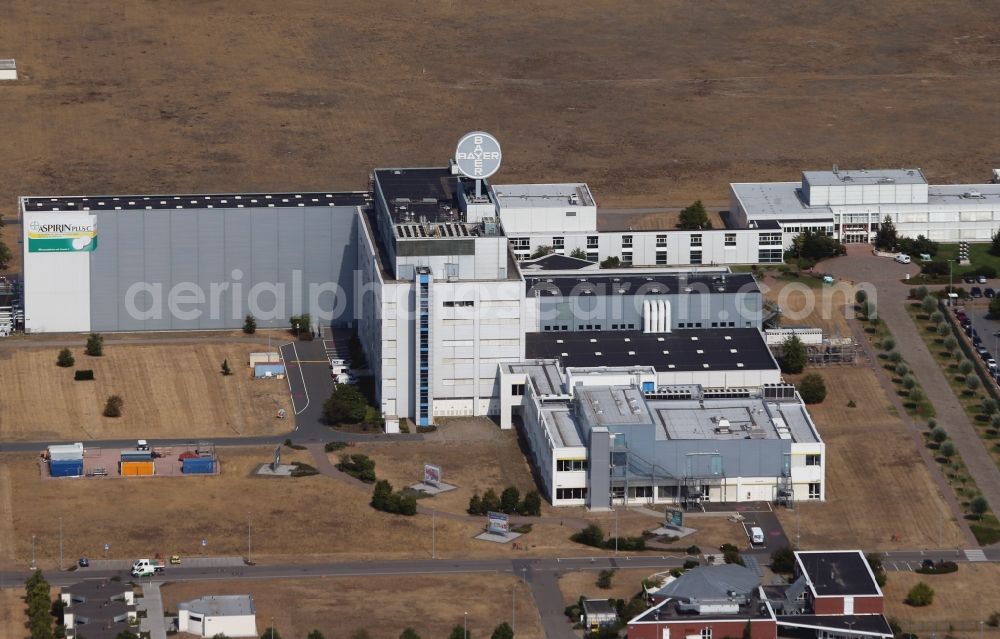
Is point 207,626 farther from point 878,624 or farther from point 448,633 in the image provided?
point 878,624

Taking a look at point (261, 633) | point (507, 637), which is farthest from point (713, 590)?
point (261, 633)

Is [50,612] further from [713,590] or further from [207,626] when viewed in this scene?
[713,590]

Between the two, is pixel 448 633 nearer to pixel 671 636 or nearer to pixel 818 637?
pixel 671 636

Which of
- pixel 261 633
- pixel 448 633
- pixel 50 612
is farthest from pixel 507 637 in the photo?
pixel 50 612

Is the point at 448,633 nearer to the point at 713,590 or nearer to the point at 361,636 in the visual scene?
the point at 361,636

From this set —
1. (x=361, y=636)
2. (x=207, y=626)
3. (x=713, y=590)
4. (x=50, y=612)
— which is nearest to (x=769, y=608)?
(x=713, y=590)

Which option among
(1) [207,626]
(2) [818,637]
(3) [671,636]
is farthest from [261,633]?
(2) [818,637]
